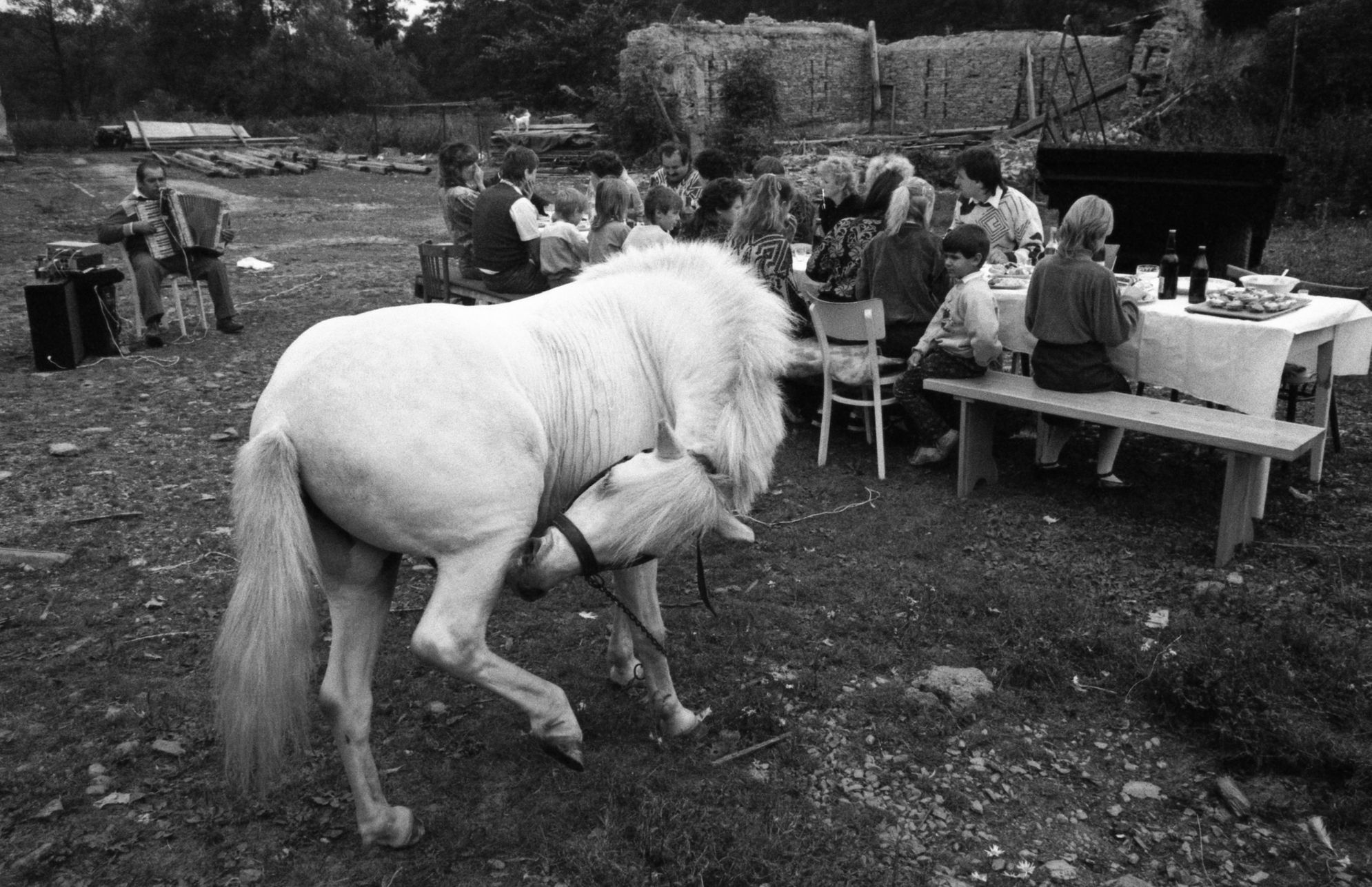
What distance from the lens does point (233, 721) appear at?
2.54 metres

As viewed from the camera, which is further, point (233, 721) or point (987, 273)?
point (987, 273)

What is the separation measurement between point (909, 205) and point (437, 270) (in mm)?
4647

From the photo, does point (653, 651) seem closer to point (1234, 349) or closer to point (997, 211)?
point (1234, 349)

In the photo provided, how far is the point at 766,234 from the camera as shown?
6.28 m

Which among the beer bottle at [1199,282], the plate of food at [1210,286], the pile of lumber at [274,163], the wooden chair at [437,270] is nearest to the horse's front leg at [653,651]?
the beer bottle at [1199,282]

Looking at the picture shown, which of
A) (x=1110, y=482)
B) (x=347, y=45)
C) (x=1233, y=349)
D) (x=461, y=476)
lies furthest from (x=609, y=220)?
(x=347, y=45)

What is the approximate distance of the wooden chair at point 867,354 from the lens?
18.4ft

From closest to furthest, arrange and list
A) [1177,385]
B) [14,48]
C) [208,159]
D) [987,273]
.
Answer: [1177,385] → [987,273] → [208,159] → [14,48]

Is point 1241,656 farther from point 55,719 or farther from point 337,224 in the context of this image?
point 337,224

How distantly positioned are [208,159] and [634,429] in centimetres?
2985

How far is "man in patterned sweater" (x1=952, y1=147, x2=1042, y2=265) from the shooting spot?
6504 millimetres

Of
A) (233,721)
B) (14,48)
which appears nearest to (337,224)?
(233,721)

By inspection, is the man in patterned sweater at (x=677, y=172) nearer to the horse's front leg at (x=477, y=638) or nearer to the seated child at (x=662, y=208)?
the seated child at (x=662, y=208)

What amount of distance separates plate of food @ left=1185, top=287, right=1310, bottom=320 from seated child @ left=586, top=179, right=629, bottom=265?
3.53 meters
